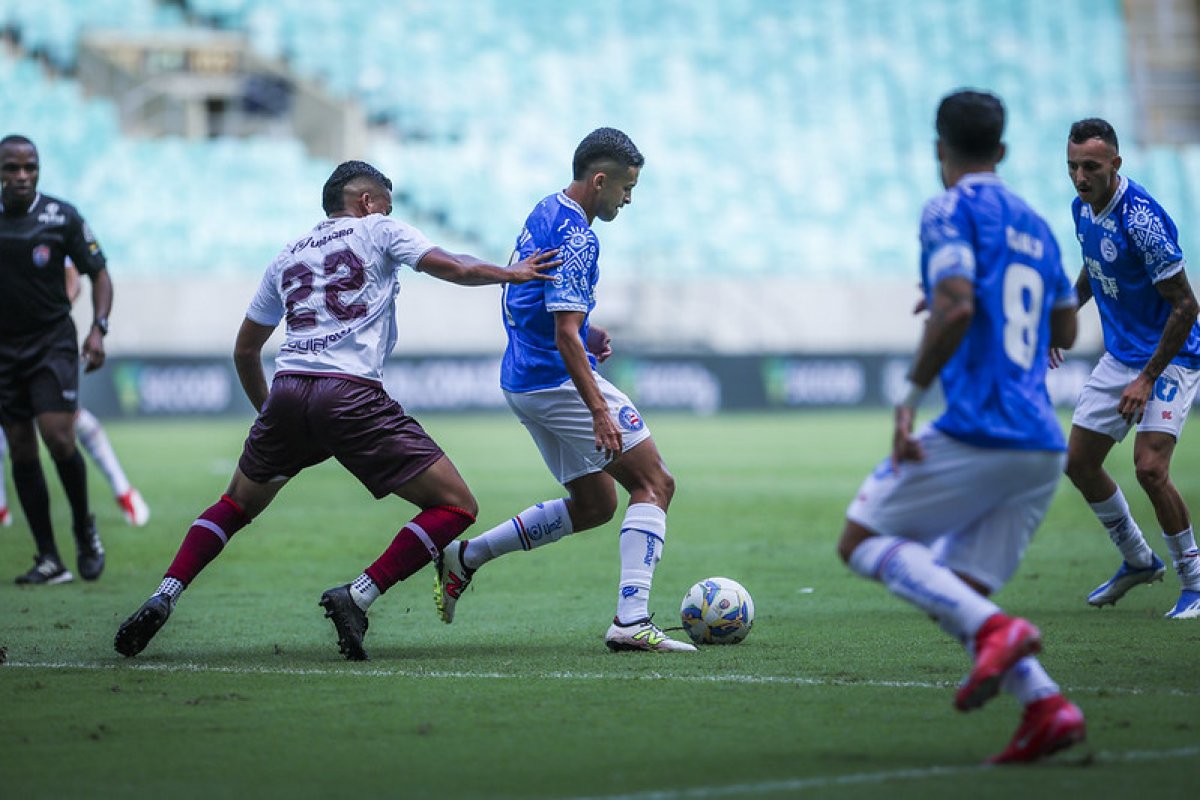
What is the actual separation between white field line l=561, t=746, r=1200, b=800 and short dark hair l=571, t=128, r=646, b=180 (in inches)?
133

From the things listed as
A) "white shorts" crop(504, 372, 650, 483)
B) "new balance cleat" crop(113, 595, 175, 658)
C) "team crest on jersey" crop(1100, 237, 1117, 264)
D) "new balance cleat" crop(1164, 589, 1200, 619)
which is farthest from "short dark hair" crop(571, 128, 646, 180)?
"new balance cleat" crop(1164, 589, 1200, 619)

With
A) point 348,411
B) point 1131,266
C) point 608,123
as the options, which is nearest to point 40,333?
point 348,411

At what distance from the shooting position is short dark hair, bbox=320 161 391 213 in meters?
7.45

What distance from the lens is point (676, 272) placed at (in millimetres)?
30875

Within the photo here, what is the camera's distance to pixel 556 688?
6.47 m

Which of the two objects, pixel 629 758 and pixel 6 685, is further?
pixel 6 685

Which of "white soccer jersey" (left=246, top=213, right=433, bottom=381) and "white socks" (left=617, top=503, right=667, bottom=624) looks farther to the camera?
"white socks" (left=617, top=503, right=667, bottom=624)

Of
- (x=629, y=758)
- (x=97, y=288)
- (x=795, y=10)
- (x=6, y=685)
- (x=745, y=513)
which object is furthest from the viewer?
(x=795, y=10)

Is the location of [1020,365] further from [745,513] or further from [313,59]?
[313,59]

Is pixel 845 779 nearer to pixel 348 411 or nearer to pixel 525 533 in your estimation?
pixel 348 411

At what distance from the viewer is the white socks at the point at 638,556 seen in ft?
24.4

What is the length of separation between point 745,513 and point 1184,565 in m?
6.19

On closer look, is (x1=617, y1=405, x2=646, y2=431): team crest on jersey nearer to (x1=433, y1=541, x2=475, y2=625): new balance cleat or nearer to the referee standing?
(x1=433, y1=541, x2=475, y2=625): new balance cleat

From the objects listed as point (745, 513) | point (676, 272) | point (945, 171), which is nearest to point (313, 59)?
point (676, 272)
